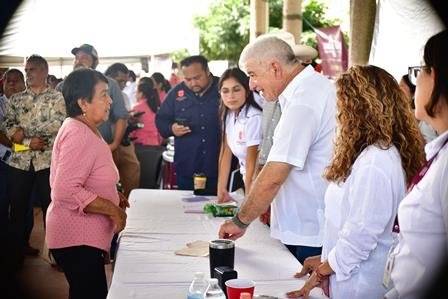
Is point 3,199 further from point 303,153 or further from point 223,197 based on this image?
point 303,153

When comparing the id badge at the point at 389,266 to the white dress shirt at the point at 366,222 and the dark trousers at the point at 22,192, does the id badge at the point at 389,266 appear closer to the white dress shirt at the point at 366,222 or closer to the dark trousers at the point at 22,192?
the white dress shirt at the point at 366,222

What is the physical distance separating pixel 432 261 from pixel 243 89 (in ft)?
8.45

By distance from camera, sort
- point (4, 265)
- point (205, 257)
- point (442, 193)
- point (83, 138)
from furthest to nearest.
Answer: point (4, 265)
point (83, 138)
point (205, 257)
point (442, 193)

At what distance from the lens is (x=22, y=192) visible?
4.84 m

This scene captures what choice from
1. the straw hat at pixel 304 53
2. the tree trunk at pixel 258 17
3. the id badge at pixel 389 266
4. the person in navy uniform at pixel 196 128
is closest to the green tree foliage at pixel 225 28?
the tree trunk at pixel 258 17

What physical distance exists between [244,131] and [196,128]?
3.90 feet

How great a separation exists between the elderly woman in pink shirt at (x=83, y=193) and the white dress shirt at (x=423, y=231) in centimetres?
147

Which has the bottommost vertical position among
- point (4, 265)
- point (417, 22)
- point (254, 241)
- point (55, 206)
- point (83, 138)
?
point (4, 265)

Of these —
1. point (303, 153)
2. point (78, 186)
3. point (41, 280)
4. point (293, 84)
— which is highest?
point (293, 84)

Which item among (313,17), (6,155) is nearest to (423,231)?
(6,155)

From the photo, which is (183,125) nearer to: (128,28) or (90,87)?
Answer: (90,87)

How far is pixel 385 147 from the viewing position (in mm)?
2105

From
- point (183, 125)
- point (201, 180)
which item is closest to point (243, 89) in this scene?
point (201, 180)

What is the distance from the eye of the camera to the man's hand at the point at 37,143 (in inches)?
184
